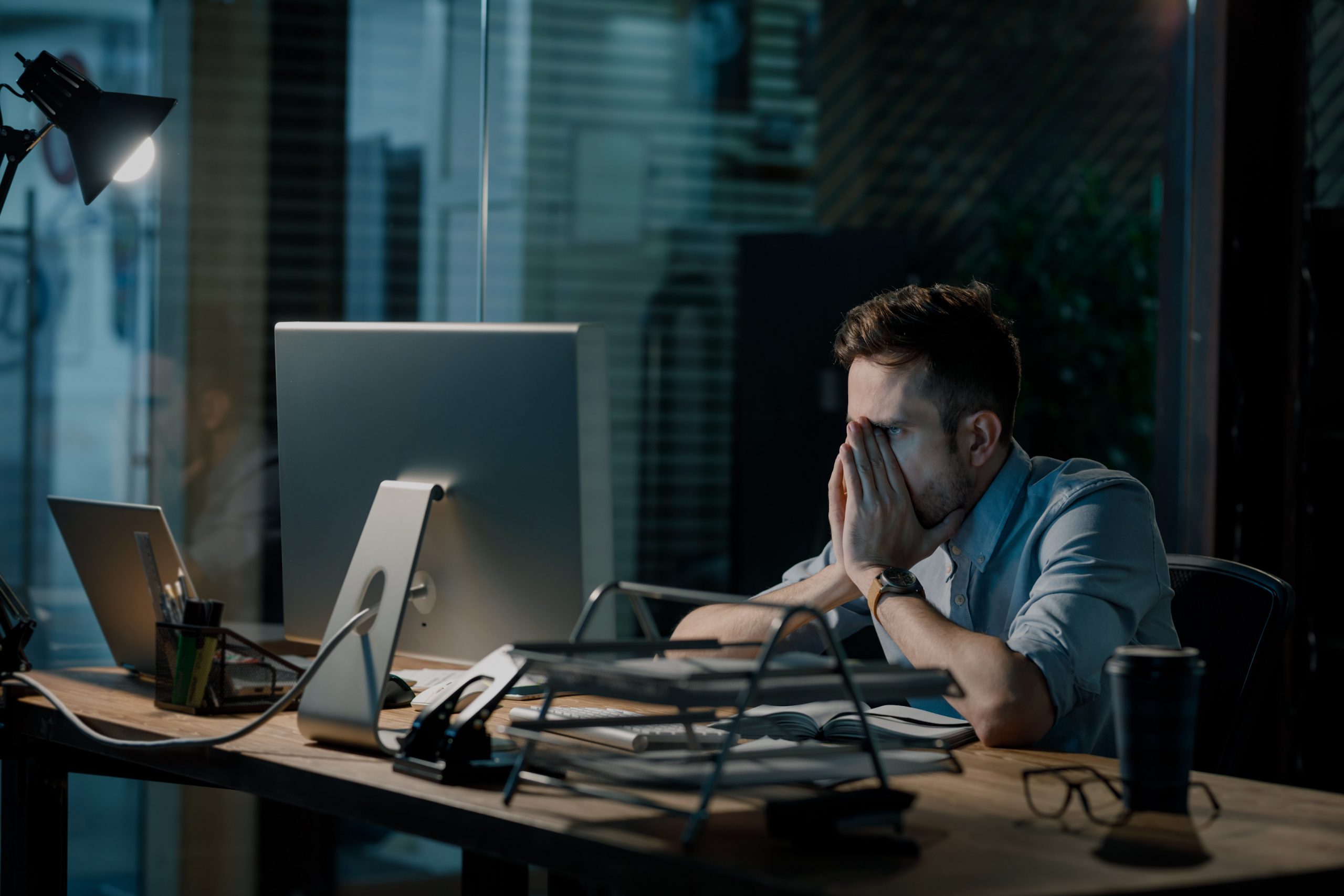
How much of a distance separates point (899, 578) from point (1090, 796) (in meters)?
0.50

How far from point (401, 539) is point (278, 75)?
7.04ft

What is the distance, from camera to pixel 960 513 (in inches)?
71.7

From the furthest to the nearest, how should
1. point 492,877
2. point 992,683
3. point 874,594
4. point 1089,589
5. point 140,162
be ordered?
point 140,162 → point 874,594 → point 1089,589 → point 992,683 → point 492,877

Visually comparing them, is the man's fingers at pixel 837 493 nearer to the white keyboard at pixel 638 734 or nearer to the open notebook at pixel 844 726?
the open notebook at pixel 844 726

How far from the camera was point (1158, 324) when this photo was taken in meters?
3.05

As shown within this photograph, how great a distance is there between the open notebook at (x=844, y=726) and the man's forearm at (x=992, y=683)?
33mm

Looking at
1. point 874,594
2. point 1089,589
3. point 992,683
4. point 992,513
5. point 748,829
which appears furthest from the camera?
point 992,513

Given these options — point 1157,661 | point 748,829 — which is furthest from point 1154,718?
point 748,829

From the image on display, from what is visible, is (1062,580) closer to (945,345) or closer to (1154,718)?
(945,345)

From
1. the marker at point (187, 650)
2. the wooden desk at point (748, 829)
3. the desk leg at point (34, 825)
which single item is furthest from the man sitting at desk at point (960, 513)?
the desk leg at point (34, 825)

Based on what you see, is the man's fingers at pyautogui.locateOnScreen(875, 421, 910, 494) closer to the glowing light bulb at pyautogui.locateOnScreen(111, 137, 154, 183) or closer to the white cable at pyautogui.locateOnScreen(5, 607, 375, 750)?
the white cable at pyautogui.locateOnScreen(5, 607, 375, 750)

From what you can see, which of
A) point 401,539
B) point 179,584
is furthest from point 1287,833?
point 179,584

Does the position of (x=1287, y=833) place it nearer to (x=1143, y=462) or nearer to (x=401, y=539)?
(x=401, y=539)

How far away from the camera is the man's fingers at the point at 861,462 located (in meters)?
1.79
